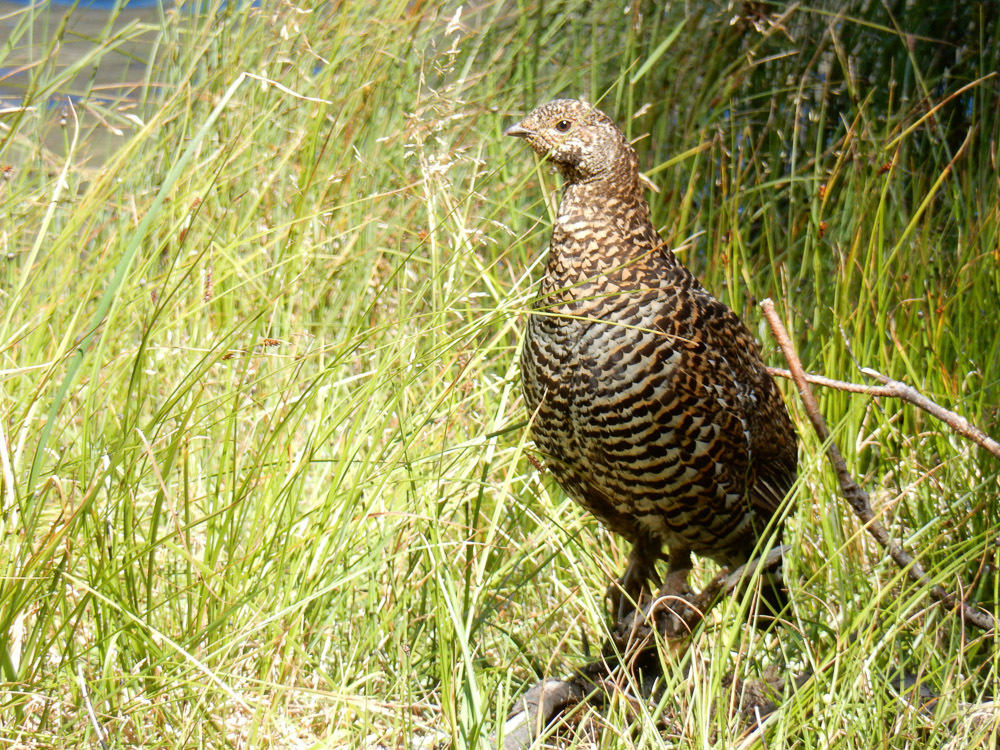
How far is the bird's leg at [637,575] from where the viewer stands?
10.00ft

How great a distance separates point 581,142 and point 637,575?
1.12 meters

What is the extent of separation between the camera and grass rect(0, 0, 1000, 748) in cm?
221

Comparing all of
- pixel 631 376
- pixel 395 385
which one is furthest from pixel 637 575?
pixel 395 385

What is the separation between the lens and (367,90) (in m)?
3.78

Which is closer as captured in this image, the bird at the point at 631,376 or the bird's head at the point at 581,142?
the bird at the point at 631,376

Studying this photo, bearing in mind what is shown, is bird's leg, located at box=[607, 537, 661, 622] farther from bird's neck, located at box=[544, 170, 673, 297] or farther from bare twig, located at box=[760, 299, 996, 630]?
bird's neck, located at box=[544, 170, 673, 297]

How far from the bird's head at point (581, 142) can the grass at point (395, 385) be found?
0.13 m

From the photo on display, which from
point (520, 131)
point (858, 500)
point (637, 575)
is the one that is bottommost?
point (637, 575)

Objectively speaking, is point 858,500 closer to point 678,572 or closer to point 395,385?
point 678,572

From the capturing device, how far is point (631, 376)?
105 inches

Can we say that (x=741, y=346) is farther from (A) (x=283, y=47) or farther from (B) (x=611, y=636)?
(A) (x=283, y=47)

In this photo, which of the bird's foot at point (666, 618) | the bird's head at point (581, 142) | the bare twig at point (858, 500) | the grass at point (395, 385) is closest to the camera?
the grass at point (395, 385)

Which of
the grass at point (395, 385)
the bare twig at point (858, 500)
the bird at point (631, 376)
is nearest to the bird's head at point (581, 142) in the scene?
the bird at point (631, 376)

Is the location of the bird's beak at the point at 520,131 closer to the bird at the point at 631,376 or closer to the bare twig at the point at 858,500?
the bird at the point at 631,376
